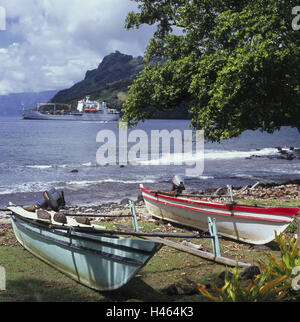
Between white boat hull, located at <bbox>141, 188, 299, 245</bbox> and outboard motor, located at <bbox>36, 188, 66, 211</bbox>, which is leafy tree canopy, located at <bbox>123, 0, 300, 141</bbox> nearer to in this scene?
white boat hull, located at <bbox>141, 188, 299, 245</bbox>

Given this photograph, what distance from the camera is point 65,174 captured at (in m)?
31.0

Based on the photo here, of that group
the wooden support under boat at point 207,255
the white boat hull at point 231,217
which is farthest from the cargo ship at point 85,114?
the wooden support under boat at point 207,255

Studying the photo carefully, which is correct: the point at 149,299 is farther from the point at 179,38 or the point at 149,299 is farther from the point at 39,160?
the point at 39,160

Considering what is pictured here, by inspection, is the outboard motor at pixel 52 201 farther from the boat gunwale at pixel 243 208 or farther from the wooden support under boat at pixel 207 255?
the boat gunwale at pixel 243 208

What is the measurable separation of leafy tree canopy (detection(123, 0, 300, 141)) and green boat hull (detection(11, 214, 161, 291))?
1111cm

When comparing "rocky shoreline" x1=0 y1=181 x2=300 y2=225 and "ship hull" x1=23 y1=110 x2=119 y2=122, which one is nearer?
"rocky shoreline" x1=0 y1=181 x2=300 y2=225

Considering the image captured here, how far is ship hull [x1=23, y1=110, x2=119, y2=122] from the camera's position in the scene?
7008 inches

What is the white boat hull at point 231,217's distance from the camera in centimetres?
871

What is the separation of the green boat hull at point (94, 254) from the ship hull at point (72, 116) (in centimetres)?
16981

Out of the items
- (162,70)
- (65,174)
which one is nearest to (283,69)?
(162,70)

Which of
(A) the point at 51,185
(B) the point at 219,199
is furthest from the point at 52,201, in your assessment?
(A) the point at 51,185

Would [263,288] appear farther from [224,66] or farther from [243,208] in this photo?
[224,66]

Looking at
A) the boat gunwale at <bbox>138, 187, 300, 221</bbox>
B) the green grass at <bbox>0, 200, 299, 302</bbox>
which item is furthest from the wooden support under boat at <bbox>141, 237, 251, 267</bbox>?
the boat gunwale at <bbox>138, 187, 300, 221</bbox>
